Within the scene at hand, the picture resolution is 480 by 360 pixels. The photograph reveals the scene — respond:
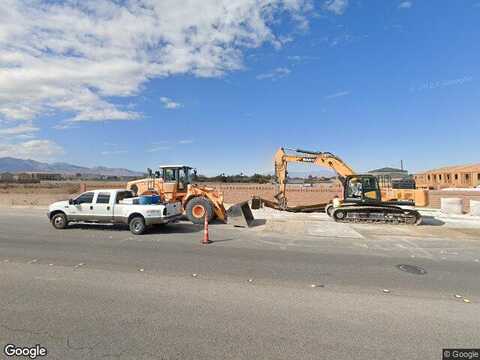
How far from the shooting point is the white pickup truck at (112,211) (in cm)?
1077

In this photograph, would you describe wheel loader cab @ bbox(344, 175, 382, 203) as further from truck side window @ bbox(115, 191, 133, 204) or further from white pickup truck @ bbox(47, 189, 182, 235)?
truck side window @ bbox(115, 191, 133, 204)

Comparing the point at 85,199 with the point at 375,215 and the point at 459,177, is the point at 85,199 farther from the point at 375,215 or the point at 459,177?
the point at 459,177

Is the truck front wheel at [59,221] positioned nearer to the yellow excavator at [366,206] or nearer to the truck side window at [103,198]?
the truck side window at [103,198]

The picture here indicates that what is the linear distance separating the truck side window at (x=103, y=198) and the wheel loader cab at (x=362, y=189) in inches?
446

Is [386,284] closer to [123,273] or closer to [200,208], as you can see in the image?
[123,273]

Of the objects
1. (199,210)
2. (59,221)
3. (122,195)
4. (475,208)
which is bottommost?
(475,208)

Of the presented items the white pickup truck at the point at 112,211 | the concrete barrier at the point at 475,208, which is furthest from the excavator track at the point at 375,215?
the white pickup truck at the point at 112,211

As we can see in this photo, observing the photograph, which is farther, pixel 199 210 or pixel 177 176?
pixel 177 176

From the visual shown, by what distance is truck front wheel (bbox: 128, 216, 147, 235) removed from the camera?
35.1 ft

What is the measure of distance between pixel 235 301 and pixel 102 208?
8356 millimetres

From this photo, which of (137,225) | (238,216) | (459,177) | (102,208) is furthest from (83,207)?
(459,177)

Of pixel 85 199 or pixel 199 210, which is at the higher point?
pixel 85 199

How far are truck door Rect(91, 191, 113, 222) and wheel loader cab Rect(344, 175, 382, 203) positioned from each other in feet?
37.0

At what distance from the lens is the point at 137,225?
10.8 metres
